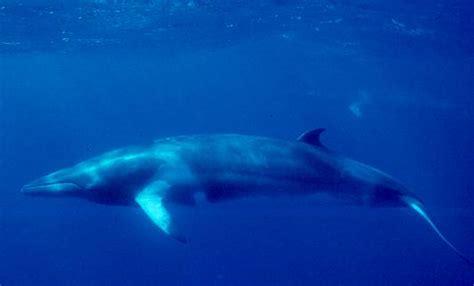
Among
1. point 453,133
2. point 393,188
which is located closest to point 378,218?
point 393,188

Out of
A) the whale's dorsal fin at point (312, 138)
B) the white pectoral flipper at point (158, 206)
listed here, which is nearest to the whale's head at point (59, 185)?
the white pectoral flipper at point (158, 206)

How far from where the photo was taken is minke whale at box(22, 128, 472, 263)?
9367 millimetres

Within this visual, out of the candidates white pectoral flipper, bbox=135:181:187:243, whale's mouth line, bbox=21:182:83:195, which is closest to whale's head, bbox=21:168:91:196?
whale's mouth line, bbox=21:182:83:195

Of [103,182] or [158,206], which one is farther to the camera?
[103,182]

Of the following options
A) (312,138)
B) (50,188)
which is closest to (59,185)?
(50,188)

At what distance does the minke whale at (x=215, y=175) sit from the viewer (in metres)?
9.37

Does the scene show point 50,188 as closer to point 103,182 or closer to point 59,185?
point 59,185

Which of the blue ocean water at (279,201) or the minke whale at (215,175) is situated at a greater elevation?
the minke whale at (215,175)

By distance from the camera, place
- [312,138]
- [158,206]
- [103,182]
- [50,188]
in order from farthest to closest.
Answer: [312,138] < [103,182] < [50,188] < [158,206]

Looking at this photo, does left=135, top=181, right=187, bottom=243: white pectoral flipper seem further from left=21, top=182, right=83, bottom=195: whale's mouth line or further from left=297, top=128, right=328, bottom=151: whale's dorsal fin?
left=297, top=128, right=328, bottom=151: whale's dorsal fin

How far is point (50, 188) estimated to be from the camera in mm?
9336

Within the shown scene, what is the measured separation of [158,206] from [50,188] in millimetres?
2288

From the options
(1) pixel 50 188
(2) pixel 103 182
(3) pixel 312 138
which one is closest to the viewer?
(1) pixel 50 188

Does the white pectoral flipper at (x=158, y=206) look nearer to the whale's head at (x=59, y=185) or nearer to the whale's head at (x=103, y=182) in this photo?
the whale's head at (x=103, y=182)
